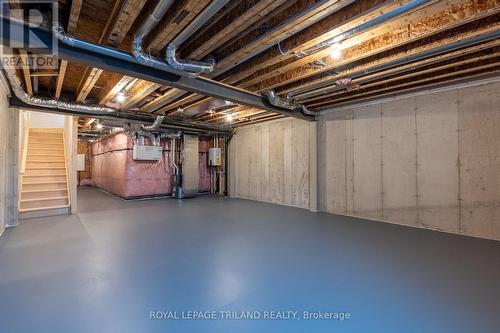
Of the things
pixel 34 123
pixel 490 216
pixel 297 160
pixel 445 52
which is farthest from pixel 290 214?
pixel 34 123

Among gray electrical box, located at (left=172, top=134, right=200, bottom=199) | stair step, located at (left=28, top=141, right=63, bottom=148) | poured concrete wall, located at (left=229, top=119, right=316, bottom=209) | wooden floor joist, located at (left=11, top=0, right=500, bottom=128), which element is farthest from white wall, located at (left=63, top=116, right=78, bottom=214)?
poured concrete wall, located at (left=229, top=119, right=316, bottom=209)

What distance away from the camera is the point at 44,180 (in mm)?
5570

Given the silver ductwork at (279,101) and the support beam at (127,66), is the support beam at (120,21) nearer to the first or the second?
the support beam at (127,66)

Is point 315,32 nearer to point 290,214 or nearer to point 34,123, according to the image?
point 290,214

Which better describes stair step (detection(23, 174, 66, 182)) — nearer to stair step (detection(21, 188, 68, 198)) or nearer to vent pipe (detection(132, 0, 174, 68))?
stair step (detection(21, 188, 68, 198))

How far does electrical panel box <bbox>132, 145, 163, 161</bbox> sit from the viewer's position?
24.7 ft

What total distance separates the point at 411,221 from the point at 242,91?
384cm

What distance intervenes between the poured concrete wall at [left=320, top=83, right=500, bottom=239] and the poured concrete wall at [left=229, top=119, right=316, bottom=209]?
707 mm

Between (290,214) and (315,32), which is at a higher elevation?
(315,32)

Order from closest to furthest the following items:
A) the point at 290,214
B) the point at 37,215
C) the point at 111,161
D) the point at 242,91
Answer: the point at 242,91
the point at 37,215
the point at 290,214
the point at 111,161

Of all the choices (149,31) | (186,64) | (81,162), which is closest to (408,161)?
(186,64)

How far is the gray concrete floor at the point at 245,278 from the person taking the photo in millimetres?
1742

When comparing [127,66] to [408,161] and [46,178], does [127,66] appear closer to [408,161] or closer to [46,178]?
[46,178]

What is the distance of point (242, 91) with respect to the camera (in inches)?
155
